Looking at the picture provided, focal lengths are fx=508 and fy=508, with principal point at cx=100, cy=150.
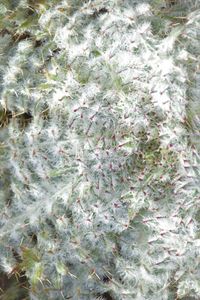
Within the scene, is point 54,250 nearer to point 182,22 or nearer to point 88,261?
point 88,261

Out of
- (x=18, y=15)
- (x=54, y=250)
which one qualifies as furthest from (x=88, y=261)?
(x=18, y=15)

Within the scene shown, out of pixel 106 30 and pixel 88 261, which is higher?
pixel 106 30

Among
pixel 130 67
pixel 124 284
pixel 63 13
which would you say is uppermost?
pixel 63 13

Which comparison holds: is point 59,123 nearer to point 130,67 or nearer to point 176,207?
point 130,67

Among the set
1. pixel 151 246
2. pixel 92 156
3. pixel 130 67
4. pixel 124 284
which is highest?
pixel 130 67

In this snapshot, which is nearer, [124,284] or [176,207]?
[176,207]

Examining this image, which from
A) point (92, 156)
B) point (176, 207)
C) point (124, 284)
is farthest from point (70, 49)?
point (124, 284)
